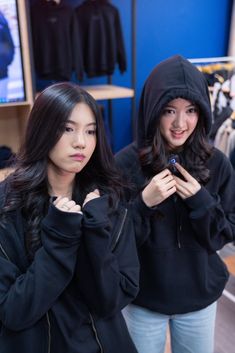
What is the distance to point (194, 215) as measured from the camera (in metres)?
0.98

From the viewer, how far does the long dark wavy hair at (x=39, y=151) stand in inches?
31.2

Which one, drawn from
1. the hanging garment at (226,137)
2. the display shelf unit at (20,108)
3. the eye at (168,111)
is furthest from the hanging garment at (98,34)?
the eye at (168,111)

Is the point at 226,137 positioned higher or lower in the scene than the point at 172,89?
lower

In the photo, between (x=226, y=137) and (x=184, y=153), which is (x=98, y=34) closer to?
(x=226, y=137)

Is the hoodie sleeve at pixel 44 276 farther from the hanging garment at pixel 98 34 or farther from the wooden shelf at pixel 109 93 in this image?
the hanging garment at pixel 98 34

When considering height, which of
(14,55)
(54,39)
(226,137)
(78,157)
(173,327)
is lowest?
(173,327)

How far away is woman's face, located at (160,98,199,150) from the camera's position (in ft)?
3.22

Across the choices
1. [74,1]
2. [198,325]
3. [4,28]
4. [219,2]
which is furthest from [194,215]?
[219,2]

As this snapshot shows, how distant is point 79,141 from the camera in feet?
2.63

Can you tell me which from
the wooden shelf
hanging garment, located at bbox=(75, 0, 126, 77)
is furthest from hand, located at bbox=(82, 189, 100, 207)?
hanging garment, located at bbox=(75, 0, 126, 77)

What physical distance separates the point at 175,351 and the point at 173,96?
0.85m

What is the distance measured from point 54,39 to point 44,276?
1.93 metres

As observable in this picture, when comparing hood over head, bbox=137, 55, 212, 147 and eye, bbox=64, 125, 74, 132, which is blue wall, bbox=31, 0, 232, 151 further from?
eye, bbox=64, 125, 74, 132

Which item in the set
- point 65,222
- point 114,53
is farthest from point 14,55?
point 65,222
